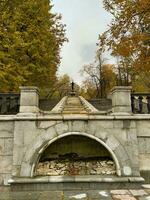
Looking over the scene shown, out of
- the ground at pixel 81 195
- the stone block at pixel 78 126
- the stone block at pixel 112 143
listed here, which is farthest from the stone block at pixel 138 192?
the stone block at pixel 78 126

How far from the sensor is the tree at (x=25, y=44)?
45.6ft

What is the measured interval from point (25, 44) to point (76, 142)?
8.60 metres

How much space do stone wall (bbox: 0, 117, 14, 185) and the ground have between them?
2.32ft

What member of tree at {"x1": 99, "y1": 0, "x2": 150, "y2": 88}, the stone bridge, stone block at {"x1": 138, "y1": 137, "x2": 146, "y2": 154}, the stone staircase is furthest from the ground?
tree at {"x1": 99, "y1": 0, "x2": 150, "y2": 88}

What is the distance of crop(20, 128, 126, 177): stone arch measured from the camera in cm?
671

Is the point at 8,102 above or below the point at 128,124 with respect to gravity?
above

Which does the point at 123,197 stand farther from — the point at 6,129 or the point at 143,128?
the point at 6,129

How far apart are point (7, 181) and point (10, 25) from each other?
998cm

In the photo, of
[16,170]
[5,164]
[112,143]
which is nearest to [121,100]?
[112,143]

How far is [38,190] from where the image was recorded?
6.34m

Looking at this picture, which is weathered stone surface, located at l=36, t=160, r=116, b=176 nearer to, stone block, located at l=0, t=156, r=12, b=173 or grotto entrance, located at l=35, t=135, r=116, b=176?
grotto entrance, located at l=35, t=135, r=116, b=176

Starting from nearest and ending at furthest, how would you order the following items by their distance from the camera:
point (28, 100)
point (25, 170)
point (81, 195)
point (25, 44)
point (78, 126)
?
point (81, 195) → point (25, 170) → point (78, 126) → point (28, 100) → point (25, 44)

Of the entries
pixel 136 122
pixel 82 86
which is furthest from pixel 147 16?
pixel 82 86

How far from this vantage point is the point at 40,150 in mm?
6844
